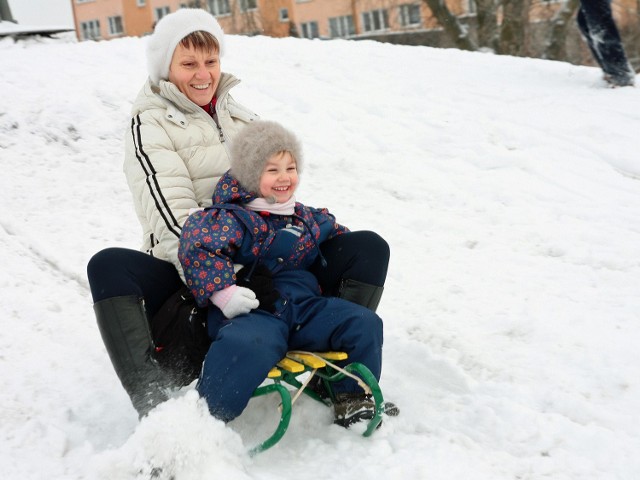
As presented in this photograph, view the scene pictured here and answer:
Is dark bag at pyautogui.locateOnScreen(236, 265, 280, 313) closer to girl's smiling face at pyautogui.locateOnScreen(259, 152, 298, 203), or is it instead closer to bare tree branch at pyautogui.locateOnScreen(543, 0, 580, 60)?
girl's smiling face at pyautogui.locateOnScreen(259, 152, 298, 203)

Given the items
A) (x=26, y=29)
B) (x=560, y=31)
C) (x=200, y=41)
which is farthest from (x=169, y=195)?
(x=560, y=31)

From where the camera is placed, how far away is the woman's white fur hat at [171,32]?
291 cm

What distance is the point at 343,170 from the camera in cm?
568

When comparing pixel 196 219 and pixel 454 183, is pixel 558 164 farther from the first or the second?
pixel 196 219

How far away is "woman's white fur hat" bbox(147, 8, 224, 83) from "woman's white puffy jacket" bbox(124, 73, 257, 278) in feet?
0.33

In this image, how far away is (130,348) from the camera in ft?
7.86

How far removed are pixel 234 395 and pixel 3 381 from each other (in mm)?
1097

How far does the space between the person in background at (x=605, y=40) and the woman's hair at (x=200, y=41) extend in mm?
5336

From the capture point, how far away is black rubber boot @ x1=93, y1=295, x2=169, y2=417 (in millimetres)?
2377

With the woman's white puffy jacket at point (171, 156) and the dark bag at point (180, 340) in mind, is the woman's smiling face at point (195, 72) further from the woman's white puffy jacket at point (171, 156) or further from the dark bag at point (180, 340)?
the dark bag at point (180, 340)

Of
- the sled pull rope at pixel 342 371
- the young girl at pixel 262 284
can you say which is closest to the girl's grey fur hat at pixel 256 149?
the young girl at pixel 262 284

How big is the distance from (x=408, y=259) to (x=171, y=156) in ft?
6.20

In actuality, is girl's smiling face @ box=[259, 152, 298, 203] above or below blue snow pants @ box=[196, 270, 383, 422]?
above

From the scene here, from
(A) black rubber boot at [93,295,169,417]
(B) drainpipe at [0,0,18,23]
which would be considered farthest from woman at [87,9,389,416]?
(B) drainpipe at [0,0,18,23]
